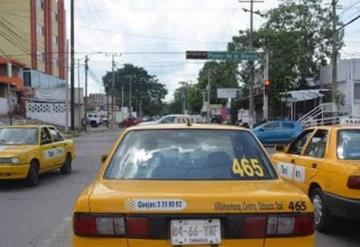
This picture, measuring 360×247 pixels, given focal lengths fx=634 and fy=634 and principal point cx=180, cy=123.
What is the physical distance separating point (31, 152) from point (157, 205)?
10399 mm

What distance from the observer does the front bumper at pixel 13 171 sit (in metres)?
13.7

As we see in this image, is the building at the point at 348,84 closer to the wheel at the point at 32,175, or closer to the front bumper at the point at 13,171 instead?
the wheel at the point at 32,175

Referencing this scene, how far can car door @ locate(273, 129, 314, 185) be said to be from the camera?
396 inches

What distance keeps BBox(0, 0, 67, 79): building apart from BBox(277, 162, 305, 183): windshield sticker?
59.7 meters

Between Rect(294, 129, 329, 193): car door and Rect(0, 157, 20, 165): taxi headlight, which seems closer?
Rect(294, 129, 329, 193): car door

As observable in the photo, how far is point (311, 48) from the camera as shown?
57.8 m

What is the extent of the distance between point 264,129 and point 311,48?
2456 cm

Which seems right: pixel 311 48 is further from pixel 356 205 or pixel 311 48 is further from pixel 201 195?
pixel 201 195

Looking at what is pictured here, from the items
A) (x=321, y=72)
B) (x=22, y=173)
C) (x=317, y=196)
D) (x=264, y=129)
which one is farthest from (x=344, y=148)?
(x=321, y=72)

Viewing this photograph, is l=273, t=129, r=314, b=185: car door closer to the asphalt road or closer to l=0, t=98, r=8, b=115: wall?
the asphalt road

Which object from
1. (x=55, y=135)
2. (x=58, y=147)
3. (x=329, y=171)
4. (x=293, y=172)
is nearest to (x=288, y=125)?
(x=55, y=135)

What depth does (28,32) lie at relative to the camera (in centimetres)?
7006

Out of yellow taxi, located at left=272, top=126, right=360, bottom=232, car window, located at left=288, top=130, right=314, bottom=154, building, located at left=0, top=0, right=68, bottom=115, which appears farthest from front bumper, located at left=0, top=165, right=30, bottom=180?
building, located at left=0, top=0, right=68, bottom=115

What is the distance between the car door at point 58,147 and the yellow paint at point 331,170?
26.5 feet
